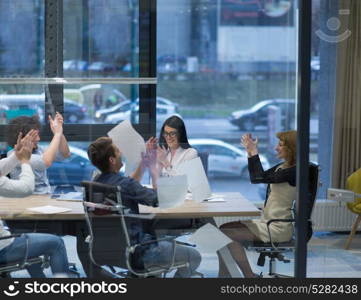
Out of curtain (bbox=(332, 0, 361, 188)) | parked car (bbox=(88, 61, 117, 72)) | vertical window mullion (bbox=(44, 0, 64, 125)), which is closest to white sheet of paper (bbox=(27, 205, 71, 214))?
vertical window mullion (bbox=(44, 0, 64, 125))

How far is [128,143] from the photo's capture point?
6.05 m

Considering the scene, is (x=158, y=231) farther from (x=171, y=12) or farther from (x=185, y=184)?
(x=171, y=12)

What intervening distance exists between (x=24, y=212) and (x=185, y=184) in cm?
98

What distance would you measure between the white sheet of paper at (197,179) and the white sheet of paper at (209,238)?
0.61 feet

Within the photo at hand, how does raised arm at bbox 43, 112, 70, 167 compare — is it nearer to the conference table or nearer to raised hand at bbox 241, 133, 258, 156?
the conference table

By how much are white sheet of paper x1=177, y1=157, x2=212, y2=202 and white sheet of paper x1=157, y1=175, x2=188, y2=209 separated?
55 millimetres

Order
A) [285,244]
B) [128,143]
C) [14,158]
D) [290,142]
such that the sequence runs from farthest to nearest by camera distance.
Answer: [285,244], [290,142], [128,143], [14,158]

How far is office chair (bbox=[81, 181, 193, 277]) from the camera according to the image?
600 cm

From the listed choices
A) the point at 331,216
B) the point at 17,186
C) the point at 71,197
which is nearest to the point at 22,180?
the point at 17,186

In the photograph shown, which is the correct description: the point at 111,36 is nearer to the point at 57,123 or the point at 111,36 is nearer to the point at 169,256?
the point at 57,123

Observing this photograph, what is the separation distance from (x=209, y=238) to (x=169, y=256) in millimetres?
270

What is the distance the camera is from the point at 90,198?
6000 millimetres

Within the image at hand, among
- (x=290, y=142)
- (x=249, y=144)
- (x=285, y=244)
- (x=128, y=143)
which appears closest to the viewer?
(x=128, y=143)

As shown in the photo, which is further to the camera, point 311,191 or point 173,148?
point 311,191
